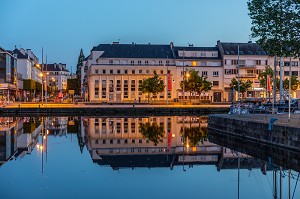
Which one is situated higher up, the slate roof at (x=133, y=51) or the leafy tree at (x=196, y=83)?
the slate roof at (x=133, y=51)

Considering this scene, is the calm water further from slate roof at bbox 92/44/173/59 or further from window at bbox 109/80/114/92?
slate roof at bbox 92/44/173/59

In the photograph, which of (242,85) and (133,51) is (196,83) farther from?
(133,51)

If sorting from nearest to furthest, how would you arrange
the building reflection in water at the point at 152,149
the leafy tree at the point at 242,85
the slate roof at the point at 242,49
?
1. the building reflection in water at the point at 152,149
2. the leafy tree at the point at 242,85
3. the slate roof at the point at 242,49

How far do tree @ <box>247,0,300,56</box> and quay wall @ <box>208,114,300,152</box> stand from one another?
5.83 metres

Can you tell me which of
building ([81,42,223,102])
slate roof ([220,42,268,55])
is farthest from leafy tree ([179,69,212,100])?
slate roof ([220,42,268,55])

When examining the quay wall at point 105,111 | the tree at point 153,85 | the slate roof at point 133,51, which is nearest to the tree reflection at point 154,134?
the quay wall at point 105,111

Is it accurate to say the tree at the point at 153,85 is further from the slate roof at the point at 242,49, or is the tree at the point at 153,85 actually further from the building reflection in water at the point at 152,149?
the building reflection in water at the point at 152,149

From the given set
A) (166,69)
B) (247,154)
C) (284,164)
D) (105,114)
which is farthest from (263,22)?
(166,69)

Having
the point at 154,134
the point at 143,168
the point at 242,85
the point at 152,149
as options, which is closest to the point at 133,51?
the point at 242,85

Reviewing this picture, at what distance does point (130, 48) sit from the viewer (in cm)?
13700

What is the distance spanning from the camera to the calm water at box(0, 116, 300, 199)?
61.9 feet

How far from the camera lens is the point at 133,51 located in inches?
5340

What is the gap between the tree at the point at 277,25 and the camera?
36438mm

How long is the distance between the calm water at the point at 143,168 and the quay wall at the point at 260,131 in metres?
0.98
